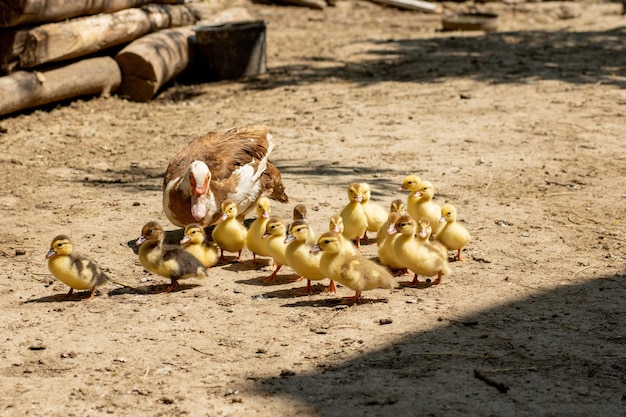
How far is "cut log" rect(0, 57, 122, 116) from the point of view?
1064cm

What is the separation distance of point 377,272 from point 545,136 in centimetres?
500

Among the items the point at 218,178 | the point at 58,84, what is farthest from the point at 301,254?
the point at 58,84

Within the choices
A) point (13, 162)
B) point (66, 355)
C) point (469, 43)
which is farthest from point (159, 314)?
point (469, 43)

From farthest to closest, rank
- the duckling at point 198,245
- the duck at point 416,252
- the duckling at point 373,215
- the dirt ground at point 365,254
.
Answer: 1. the duckling at point 373,215
2. the duckling at point 198,245
3. the duck at point 416,252
4. the dirt ground at point 365,254

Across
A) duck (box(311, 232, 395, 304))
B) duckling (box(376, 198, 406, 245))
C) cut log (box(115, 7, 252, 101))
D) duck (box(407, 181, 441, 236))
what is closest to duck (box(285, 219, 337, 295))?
duck (box(311, 232, 395, 304))

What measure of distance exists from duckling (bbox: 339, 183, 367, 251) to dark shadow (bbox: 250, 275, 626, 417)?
53.6 inches

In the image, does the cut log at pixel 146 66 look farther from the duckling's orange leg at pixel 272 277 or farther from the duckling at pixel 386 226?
the duckling's orange leg at pixel 272 277

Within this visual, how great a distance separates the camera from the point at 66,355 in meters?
5.13

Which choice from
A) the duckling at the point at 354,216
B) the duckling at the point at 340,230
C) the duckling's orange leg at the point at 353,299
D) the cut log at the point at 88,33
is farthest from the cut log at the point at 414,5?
the duckling's orange leg at the point at 353,299

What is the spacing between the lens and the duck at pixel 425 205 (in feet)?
22.7

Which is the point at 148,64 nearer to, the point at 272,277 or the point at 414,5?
the point at 272,277

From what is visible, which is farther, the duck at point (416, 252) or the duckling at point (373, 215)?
the duckling at point (373, 215)

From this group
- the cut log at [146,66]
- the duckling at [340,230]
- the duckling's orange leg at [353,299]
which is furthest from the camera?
the cut log at [146,66]

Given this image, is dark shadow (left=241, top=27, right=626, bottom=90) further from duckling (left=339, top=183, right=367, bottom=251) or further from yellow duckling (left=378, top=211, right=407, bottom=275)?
yellow duckling (left=378, top=211, right=407, bottom=275)
